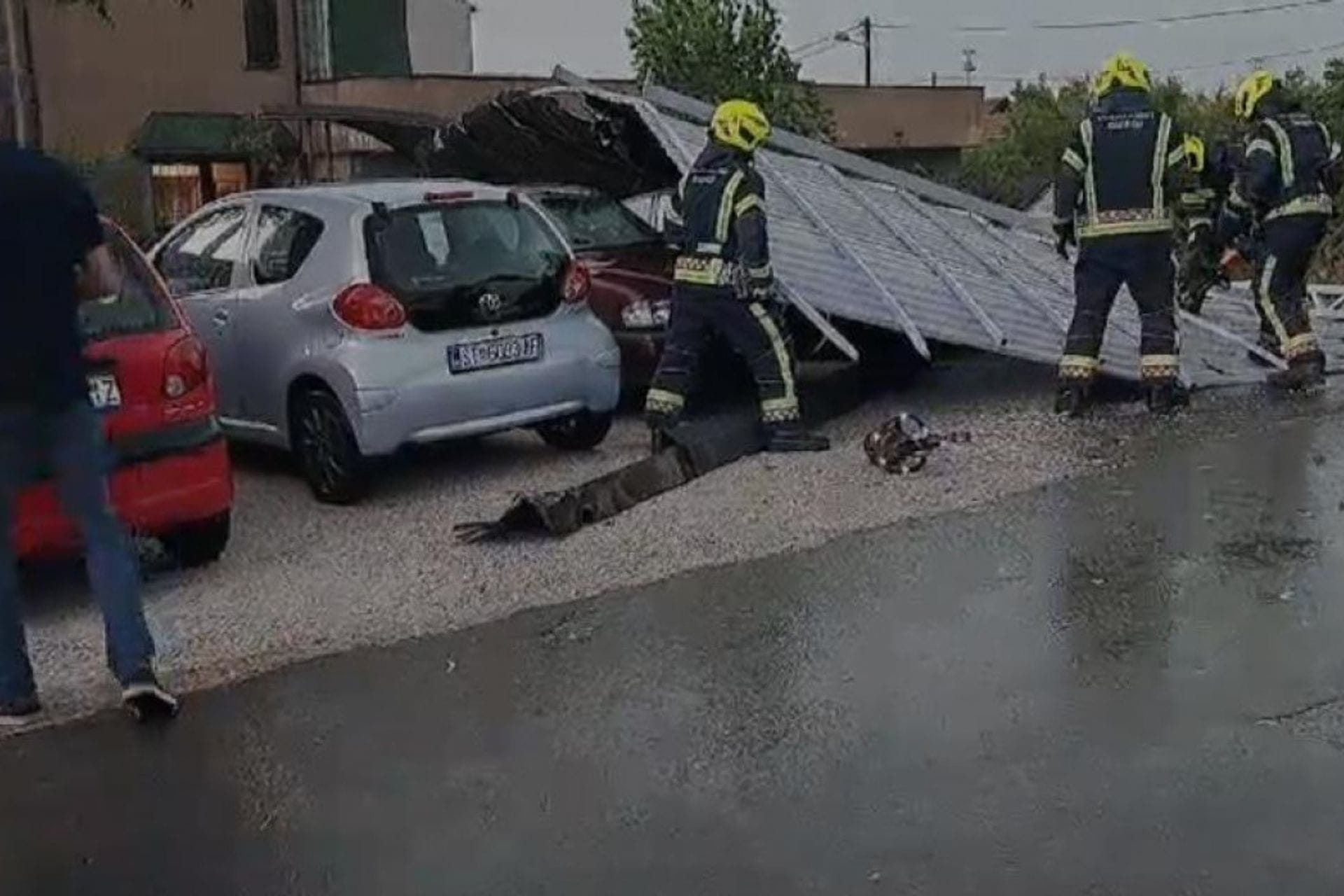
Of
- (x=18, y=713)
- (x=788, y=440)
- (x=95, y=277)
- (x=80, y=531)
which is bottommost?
(x=18, y=713)

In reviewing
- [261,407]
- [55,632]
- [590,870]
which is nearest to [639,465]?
[261,407]

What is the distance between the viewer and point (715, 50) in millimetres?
21797

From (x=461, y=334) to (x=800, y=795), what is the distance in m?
4.46

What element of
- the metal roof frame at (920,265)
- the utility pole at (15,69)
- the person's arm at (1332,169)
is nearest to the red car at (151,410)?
the metal roof frame at (920,265)

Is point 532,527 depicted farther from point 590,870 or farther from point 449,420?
point 590,870

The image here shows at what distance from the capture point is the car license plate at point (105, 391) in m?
6.64

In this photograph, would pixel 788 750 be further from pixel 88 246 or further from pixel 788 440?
pixel 788 440


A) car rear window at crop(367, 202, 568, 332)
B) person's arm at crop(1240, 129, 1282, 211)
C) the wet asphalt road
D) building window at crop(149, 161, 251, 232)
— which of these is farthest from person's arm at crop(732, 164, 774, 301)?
building window at crop(149, 161, 251, 232)

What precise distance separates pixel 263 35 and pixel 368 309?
2381cm

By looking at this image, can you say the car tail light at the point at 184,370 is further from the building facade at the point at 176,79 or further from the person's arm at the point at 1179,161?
→ the building facade at the point at 176,79

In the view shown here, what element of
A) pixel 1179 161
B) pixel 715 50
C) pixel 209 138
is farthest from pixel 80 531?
pixel 209 138

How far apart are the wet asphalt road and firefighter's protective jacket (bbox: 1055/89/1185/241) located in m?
3.38

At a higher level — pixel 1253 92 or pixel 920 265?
pixel 1253 92

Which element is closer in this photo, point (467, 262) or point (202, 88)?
point (467, 262)
